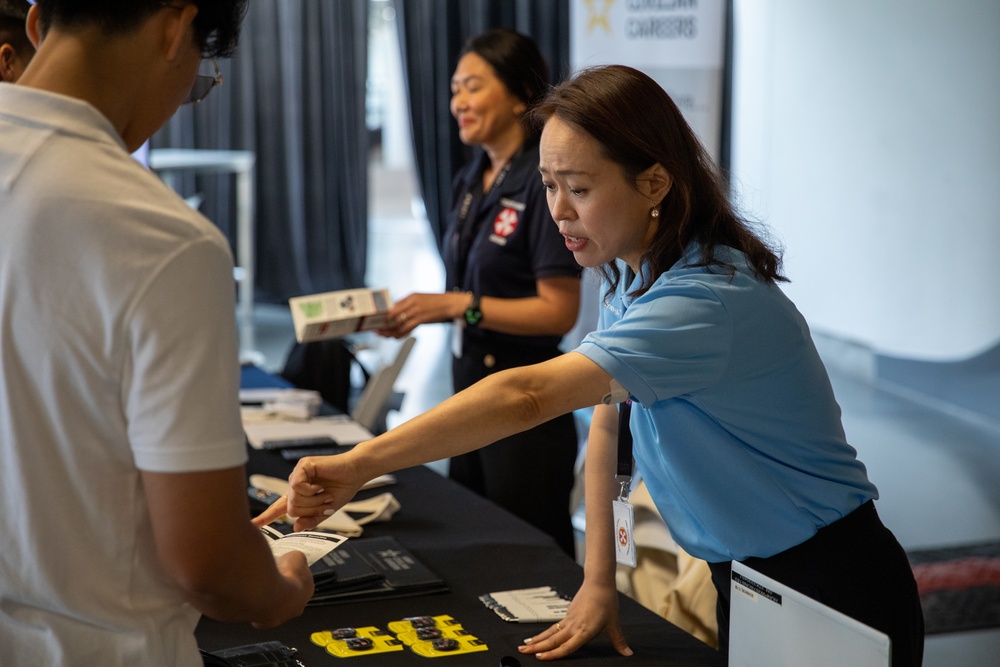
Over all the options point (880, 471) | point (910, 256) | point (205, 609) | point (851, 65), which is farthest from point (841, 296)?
point (205, 609)

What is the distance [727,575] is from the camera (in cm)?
139

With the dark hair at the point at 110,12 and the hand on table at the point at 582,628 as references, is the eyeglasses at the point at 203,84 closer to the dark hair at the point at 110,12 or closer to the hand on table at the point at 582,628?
the dark hair at the point at 110,12

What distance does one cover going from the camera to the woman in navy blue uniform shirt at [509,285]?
2.44 m

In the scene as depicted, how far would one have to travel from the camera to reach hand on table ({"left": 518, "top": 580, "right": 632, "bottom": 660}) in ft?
4.52

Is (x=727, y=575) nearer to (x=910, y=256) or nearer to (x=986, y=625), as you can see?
(x=986, y=625)

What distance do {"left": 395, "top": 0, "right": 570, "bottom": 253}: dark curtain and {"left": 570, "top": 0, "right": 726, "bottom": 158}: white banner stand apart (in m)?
3.16

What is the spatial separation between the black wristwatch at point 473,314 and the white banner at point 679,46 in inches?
64.1

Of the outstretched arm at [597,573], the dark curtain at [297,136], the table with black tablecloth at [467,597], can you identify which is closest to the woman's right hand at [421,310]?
the table with black tablecloth at [467,597]

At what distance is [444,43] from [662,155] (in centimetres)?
621

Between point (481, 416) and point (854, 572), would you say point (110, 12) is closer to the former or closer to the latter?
point (481, 416)

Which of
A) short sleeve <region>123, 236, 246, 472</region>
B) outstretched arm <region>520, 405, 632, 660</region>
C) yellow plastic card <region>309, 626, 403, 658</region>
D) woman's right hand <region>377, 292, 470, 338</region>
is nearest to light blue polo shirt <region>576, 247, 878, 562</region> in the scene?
outstretched arm <region>520, 405, 632, 660</region>

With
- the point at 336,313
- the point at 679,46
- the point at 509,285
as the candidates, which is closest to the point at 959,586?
the point at 509,285

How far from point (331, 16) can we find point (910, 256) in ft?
14.1

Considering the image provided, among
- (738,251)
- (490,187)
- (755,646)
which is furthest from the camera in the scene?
(490,187)
